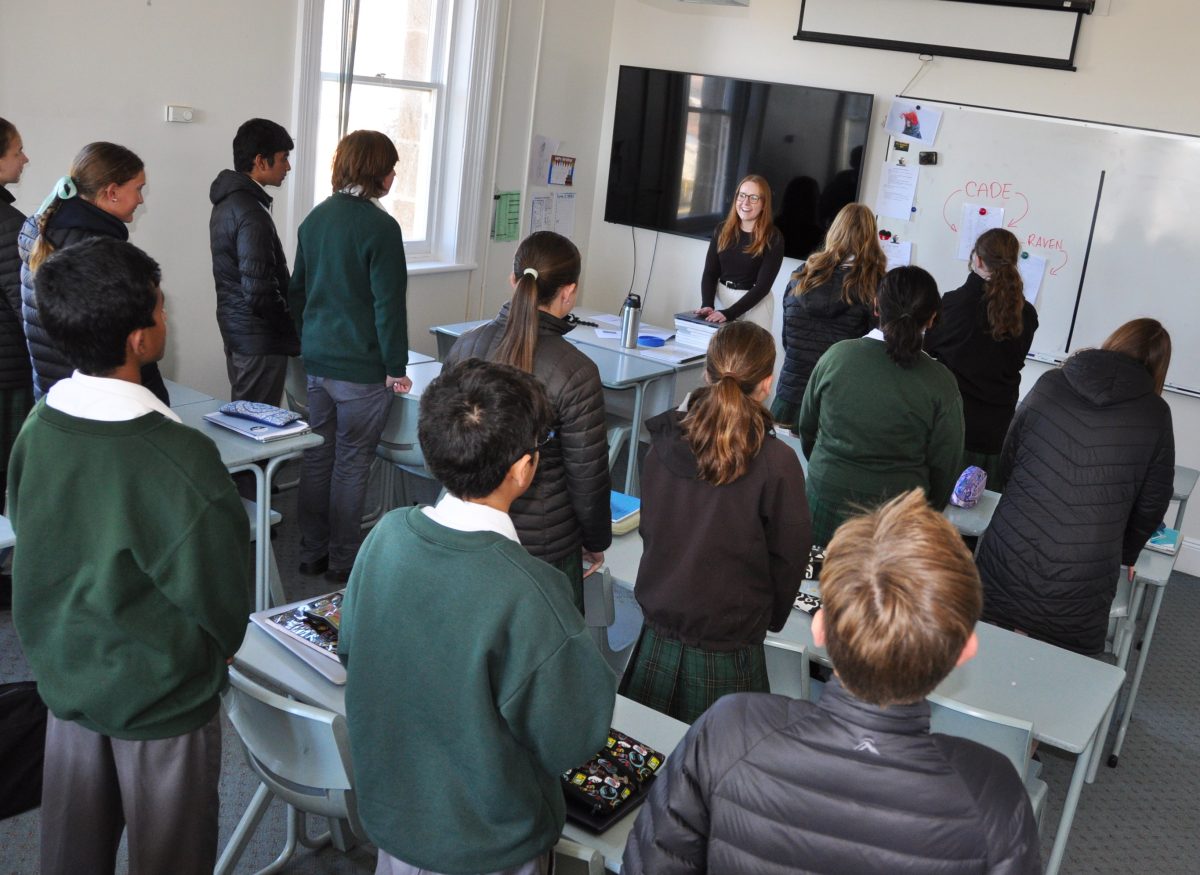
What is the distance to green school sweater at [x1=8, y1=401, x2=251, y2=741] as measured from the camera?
1.69 meters

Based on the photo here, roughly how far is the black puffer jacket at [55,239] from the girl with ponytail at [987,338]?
276 centimetres

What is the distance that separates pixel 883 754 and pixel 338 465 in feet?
10.1

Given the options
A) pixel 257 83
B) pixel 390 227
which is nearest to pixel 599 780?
pixel 390 227

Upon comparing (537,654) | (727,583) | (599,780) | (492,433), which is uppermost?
(492,433)

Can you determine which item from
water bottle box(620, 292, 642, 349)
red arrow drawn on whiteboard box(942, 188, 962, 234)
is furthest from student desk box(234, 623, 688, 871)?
red arrow drawn on whiteboard box(942, 188, 962, 234)

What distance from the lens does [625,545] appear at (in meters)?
2.98

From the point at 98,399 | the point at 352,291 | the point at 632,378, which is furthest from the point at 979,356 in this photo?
the point at 98,399

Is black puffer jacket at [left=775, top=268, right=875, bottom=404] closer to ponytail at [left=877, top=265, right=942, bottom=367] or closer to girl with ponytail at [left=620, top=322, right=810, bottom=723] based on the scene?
ponytail at [left=877, top=265, right=942, bottom=367]

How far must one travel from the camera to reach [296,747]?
2.02 metres

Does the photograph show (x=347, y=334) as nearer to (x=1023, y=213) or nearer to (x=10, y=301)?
(x=10, y=301)

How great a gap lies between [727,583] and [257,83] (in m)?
3.44

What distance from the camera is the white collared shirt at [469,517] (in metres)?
1.48

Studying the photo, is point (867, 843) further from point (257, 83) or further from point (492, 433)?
point (257, 83)

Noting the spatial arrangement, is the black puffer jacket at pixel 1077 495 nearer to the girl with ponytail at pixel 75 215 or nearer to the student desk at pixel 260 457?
the student desk at pixel 260 457
